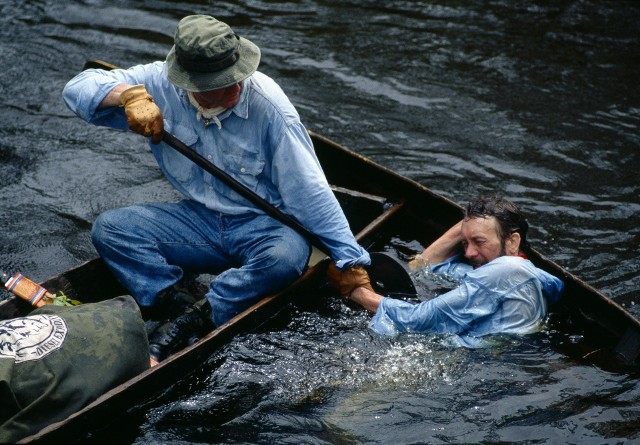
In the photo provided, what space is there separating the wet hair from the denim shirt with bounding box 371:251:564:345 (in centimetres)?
31

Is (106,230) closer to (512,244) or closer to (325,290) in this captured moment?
(325,290)

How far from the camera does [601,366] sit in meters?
5.95

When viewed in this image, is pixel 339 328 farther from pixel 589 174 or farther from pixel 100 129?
pixel 100 129

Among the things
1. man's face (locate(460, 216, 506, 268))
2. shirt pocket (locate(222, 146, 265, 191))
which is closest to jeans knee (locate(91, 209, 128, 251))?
shirt pocket (locate(222, 146, 265, 191))

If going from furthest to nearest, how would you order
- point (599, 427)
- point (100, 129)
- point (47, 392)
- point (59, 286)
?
point (100, 129), point (59, 286), point (599, 427), point (47, 392)

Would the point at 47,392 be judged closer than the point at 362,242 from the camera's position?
Yes

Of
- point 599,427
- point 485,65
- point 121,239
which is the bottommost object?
point 599,427

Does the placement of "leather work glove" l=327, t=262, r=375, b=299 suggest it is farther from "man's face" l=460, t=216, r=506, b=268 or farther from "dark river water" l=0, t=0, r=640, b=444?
"man's face" l=460, t=216, r=506, b=268

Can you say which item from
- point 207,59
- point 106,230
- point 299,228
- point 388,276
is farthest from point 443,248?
point 106,230

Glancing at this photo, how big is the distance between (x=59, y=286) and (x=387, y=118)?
5362 millimetres

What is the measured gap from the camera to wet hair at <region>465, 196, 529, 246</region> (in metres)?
6.03

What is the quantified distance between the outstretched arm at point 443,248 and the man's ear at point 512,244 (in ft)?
2.06

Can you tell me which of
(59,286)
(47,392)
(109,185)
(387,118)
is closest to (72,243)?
(109,185)

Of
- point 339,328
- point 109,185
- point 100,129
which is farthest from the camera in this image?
point 100,129
